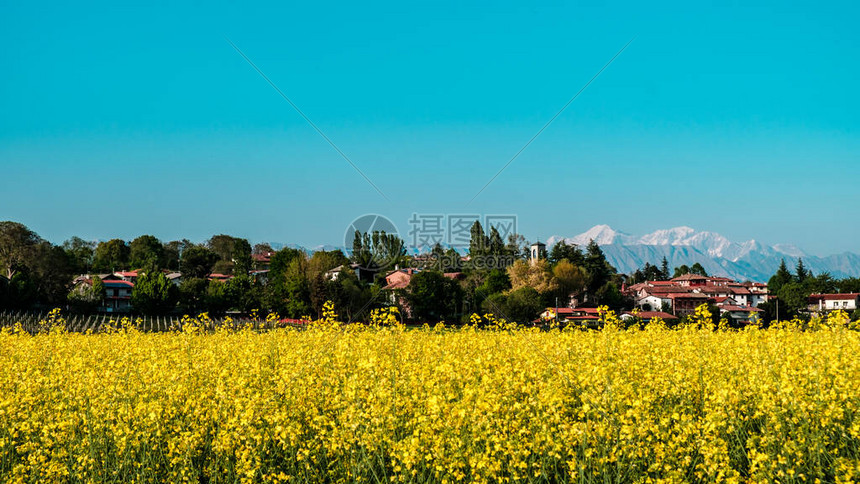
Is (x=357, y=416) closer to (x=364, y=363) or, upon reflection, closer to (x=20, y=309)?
(x=364, y=363)

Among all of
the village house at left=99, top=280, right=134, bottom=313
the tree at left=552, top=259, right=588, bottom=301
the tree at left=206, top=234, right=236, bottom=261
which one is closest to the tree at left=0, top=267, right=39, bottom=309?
the village house at left=99, top=280, right=134, bottom=313

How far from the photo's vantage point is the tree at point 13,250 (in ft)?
219

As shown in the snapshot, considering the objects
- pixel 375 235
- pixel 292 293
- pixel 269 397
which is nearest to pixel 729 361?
pixel 269 397

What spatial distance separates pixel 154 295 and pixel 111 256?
192ft

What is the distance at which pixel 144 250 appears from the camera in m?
114

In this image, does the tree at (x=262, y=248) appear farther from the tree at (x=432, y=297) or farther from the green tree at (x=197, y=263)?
the tree at (x=432, y=297)

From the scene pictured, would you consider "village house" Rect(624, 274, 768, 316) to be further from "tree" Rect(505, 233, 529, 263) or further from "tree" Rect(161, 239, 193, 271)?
"tree" Rect(161, 239, 193, 271)

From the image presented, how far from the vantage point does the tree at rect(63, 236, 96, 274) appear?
103 meters

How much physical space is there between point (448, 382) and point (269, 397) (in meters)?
2.09

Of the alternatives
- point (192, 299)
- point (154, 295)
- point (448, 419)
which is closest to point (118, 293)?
point (192, 299)

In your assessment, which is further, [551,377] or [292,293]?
[292,293]

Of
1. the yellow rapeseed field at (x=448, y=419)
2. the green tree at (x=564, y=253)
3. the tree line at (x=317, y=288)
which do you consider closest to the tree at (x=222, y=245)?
the tree line at (x=317, y=288)

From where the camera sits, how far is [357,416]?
6.23 metres

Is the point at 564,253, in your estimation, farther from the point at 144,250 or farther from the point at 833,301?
the point at 144,250
